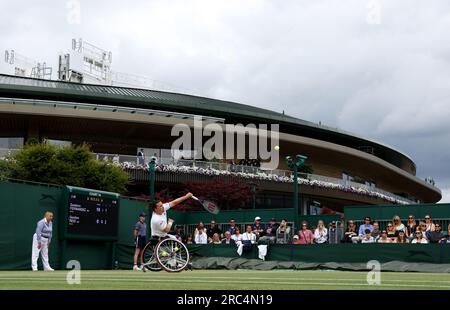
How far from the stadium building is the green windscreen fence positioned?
1939cm

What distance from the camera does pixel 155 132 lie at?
53250 millimetres

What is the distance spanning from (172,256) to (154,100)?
133 ft

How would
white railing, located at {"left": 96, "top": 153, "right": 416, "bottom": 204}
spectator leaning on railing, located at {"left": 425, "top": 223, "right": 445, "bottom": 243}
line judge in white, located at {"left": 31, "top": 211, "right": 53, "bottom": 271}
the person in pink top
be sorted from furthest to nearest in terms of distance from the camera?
white railing, located at {"left": 96, "top": 153, "right": 416, "bottom": 204} < the person in pink top < spectator leaning on railing, located at {"left": 425, "top": 223, "right": 445, "bottom": 243} < line judge in white, located at {"left": 31, "top": 211, "right": 53, "bottom": 271}

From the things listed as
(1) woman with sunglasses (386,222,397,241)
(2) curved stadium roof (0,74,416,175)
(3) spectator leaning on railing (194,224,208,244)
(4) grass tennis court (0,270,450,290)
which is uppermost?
(2) curved stadium roof (0,74,416,175)

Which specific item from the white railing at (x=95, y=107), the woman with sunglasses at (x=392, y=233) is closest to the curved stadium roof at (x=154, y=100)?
the white railing at (x=95, y=107)

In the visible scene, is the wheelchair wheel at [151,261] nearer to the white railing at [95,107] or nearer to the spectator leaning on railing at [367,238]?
the spectator leaning on railing at [367,238]

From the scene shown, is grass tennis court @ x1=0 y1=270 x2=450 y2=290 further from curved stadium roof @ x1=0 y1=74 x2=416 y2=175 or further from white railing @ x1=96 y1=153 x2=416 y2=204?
curved stadium roof @ x1=0 y1=74 x2=416 y2=175

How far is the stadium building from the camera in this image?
48.0 metres

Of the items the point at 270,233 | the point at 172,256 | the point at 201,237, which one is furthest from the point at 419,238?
the point at 172,256

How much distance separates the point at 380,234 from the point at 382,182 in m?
54.4

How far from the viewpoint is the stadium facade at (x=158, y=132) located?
48.0m

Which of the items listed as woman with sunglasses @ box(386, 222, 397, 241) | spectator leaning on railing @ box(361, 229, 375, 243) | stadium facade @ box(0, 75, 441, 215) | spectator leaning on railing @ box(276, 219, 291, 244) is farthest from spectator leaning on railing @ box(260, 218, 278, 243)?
stadium facade @ box(0, 75, 441, 215)
